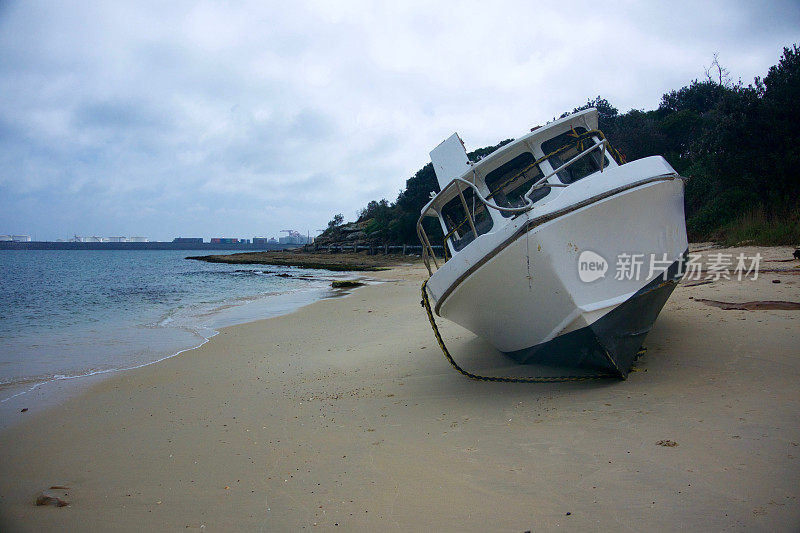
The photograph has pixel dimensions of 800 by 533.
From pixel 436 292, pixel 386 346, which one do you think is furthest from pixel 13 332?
pixel 436 292

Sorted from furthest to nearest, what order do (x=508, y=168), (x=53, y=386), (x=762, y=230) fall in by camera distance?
(x=762, y=230), (x=53, y=386), (x=508, y=168)

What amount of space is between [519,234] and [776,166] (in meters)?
17.6

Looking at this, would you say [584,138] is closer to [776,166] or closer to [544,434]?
[544,434]

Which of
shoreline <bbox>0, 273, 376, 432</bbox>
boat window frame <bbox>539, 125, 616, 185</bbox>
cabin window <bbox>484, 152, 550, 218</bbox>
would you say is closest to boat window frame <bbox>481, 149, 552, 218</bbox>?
cabin window <bbox>484, 152, 550, 218</bbox>

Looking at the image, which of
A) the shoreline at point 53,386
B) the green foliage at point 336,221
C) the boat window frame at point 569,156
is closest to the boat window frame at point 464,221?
the boat window frame at point 569,156

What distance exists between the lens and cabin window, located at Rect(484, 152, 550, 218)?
6.57 m

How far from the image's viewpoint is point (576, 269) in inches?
200

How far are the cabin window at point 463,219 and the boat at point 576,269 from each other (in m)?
0.08

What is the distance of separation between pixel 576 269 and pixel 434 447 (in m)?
2.29

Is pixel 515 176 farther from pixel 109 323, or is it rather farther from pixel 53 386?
pixel 109 323

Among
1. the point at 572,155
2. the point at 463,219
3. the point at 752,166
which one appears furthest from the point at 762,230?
the point at 463,219

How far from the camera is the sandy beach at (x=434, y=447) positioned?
313 cm

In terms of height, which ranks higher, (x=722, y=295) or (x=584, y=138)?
(x=584, y=138)

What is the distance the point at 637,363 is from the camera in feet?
19.8
